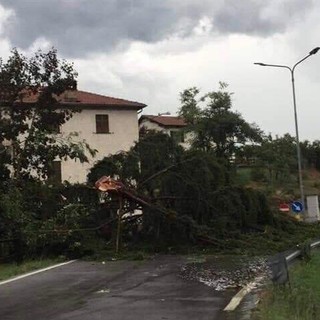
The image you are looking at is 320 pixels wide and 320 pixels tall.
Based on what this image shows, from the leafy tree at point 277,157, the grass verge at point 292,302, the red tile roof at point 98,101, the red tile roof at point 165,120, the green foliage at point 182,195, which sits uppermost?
the red tile roof at point 165,120

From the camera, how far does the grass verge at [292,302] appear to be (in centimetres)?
841

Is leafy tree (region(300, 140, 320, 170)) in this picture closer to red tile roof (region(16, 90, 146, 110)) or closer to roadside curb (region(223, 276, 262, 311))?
red tile roof (region(16, 90, 146, 110))

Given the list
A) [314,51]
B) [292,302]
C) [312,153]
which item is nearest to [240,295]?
[292,302]

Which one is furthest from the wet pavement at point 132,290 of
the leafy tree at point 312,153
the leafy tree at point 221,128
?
the leafy tree at point 312,153

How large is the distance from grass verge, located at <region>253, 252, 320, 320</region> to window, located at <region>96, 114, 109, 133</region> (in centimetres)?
3138

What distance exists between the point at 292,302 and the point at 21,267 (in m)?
8.91

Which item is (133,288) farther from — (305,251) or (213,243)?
(213,243)

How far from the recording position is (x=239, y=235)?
19.3 metres

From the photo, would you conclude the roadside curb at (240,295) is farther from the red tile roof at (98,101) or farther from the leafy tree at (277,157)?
the leafy tree at (277,157)

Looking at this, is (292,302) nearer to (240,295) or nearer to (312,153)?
(240,295)

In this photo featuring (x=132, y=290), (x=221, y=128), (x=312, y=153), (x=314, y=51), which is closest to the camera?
(x=132, y=290)

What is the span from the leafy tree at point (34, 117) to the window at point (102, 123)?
18.9 meters

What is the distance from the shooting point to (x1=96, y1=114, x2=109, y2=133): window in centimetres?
4288

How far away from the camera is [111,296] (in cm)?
1073
